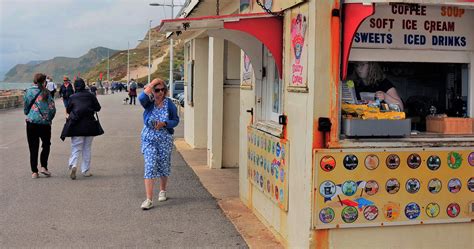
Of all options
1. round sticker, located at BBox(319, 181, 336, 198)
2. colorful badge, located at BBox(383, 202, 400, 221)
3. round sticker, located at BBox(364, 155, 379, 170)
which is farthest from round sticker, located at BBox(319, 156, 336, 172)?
colorful badge, located at BBox(383, 202, 400, 221)

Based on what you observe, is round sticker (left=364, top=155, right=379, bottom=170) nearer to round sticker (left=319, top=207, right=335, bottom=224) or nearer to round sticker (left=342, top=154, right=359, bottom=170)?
round sticker (left=342, top=154, right=359, bottom=170)

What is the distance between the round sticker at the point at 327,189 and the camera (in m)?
4.91

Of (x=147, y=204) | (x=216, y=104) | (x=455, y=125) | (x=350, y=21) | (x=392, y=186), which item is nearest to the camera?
(x=350, y=21)

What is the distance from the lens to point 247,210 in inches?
290

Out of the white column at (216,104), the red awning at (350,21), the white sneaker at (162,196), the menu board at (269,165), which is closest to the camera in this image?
the red awning at (350,21)

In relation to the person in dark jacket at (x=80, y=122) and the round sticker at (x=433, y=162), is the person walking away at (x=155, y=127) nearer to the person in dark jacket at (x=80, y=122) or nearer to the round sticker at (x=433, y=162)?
the person in dark jacket at (x=80, y=122)

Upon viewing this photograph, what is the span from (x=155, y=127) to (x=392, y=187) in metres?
3.42

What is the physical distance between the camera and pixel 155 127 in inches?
293

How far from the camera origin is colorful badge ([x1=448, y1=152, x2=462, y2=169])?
202 inches

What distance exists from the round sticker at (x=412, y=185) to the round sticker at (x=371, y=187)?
29cm

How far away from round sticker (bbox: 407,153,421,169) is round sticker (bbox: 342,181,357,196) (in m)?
0.53

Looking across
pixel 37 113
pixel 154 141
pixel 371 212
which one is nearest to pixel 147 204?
pixel 154 141

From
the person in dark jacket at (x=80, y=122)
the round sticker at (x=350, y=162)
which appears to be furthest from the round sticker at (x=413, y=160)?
the person in dark jacket at (x=80, y=122)

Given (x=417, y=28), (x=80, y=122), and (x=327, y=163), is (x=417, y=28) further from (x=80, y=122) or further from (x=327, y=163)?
(x=80, y=122)
